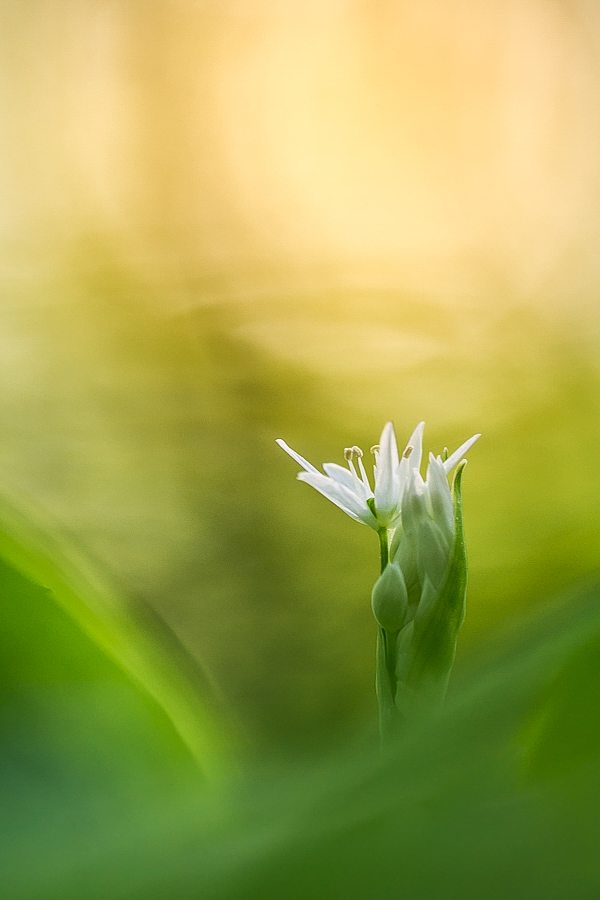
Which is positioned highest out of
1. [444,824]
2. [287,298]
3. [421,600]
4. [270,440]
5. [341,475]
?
[287,298]

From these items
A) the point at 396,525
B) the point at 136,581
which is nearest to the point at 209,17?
the point at 136,581

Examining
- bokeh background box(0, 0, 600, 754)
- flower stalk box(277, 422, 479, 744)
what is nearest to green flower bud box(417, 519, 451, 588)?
flower stalk box(277, 422, 479, 744)

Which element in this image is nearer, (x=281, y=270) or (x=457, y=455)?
(x=457, y=455)

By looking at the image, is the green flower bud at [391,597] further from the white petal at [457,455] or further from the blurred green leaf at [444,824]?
the blurred green leaf at [444,824]

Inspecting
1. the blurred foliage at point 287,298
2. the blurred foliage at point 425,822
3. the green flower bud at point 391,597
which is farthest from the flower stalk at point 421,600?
the blurred foliage at point 287,298

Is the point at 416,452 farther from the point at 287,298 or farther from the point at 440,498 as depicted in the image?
the point at 287,298

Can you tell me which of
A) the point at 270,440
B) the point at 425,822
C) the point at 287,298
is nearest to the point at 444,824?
the point at 425,822

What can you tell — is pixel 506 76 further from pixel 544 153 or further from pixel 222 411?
pixel 222 411
